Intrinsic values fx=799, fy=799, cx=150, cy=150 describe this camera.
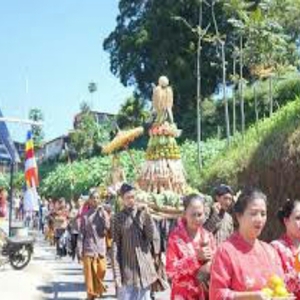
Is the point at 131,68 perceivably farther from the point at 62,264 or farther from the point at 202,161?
the point at 62,264

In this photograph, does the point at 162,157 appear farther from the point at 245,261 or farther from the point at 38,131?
the point at 38,131

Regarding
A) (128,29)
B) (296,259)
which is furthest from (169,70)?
(296,259)

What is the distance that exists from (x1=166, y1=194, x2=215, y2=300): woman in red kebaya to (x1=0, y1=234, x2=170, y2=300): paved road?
5185 mm

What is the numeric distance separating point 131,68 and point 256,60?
17.6 metres

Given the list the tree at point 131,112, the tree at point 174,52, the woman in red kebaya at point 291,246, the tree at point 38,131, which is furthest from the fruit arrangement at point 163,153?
the tree at point 38,131

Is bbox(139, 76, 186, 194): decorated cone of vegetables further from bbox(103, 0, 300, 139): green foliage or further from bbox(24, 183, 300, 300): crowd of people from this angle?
bbox(103, 0, 300, 139): green foliage

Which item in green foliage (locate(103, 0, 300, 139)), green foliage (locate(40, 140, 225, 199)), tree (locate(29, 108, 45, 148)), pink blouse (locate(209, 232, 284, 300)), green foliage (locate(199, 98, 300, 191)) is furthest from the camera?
tree (locate(29, 108, 45, 148))

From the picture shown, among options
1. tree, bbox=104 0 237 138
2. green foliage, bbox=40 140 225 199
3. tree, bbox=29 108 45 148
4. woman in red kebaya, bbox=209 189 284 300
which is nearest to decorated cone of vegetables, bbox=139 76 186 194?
woman in red kebaya, bbox=209 189 284 300

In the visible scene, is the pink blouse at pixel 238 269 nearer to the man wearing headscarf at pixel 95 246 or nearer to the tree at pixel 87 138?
the man wearing headscarf at pixel 95 246

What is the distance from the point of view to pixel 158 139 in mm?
13531

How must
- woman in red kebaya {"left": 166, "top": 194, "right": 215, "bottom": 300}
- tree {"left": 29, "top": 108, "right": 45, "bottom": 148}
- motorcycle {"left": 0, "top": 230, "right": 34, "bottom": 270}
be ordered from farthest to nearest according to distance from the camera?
1. tree {"left": 29, "top": 108, "right": 45, "bottom": 148}
2. motorcycle {"left": 0, "top": 230, "right": 34, "bottom": 270}
3. woman in red kebaya {"left": 166, "top": 194, "right": 215, "bottom": 300}

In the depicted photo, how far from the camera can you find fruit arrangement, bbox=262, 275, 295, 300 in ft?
Result: 13.0

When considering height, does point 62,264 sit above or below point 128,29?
below

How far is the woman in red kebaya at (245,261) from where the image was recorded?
13.6 feet
